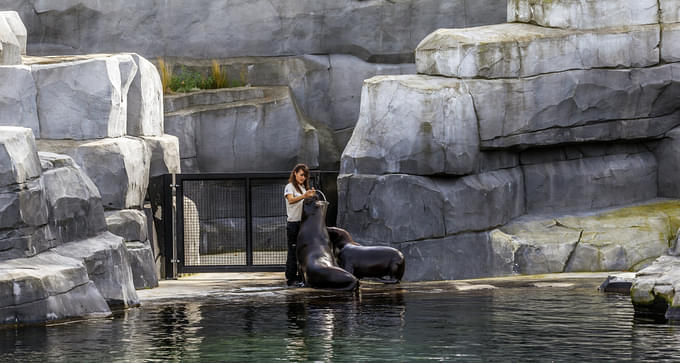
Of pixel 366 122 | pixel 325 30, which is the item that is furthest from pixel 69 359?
pixel 325 30

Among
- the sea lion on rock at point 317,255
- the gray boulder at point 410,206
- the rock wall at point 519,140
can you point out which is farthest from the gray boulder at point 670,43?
the sea lion on rock at point 317,255

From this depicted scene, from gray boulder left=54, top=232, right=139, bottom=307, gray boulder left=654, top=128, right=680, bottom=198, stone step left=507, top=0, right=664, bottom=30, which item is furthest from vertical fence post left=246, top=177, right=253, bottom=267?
gray boulder left=654, top=128, right=680, bottom=198

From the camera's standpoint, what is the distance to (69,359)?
7.64 m

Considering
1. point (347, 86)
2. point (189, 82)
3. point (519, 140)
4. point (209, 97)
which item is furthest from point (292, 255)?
point (347, 86)

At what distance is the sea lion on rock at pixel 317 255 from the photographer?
12.1 metres

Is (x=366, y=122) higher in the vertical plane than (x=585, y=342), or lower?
higher

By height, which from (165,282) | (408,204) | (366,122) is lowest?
(165,282)

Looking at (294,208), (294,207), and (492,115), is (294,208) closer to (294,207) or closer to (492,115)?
(294,207)

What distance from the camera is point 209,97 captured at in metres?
19.5

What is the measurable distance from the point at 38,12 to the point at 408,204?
10.6 meters

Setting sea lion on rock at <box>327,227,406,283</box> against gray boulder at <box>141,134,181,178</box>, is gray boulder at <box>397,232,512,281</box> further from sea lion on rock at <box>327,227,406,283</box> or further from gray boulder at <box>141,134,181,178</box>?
gray boulder at <box>141,134,181,178</box>

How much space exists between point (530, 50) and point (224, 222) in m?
6.23

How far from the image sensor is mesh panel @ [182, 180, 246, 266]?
15562 millimetres

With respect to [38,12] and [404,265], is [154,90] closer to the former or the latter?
[404,265]
